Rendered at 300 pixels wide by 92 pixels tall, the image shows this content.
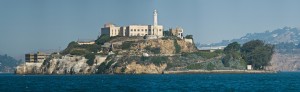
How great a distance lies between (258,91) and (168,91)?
11.0m

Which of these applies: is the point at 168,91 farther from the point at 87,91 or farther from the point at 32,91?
the point at 32,91

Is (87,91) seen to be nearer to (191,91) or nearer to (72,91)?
(72,91)

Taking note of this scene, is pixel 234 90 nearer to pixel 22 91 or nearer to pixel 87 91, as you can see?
pixel 87 91

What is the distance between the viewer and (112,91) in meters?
96.9

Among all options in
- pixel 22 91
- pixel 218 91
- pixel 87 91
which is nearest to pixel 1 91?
pixel 22 91

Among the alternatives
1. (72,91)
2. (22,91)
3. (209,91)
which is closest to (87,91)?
(72,91)

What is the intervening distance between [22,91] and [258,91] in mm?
28417

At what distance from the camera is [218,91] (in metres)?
96.9

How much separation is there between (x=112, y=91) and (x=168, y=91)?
22.2 ft

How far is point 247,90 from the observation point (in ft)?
327

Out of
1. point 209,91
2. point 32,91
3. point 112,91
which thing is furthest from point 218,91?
point 32,91

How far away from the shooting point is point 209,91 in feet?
321

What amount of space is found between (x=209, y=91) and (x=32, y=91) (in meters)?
21.3

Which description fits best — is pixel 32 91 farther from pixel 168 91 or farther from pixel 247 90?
pixel 247 90
